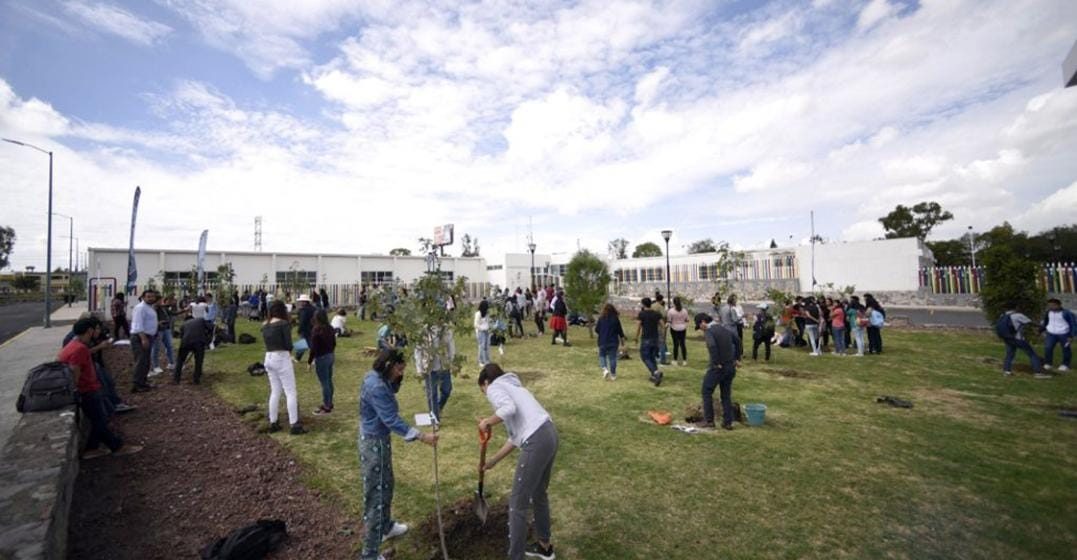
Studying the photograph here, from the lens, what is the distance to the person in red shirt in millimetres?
6234

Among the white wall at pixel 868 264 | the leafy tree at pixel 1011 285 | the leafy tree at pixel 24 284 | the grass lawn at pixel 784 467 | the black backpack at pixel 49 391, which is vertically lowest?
the grass lawn at pixel 784 467

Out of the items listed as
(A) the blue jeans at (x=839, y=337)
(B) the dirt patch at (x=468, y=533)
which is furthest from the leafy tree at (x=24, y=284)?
(A) the blue jeans at (x=839, y=337)

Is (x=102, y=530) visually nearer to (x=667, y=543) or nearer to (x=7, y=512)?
(x=7, y=512)

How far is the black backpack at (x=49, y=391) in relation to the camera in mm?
6023

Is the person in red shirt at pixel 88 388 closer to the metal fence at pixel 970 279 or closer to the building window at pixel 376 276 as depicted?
the metal fence at pixel 970 279

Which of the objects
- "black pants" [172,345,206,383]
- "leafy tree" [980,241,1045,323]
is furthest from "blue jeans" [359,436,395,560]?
"leafy tree" [980,241,1045,323]

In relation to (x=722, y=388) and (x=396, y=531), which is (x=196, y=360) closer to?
(x=396, y=531)

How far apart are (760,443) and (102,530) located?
26.3 feet

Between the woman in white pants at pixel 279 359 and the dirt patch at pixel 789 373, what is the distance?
1047 centimetres

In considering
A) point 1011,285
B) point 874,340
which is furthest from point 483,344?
point 1011,285

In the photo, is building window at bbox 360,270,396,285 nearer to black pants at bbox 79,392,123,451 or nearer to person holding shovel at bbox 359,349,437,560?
black pants at bbox 79,392,123,451

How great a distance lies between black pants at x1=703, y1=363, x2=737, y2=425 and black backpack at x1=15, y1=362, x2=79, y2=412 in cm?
908

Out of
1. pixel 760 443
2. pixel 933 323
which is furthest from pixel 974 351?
pixel 760 443

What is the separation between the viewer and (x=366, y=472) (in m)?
3.93
